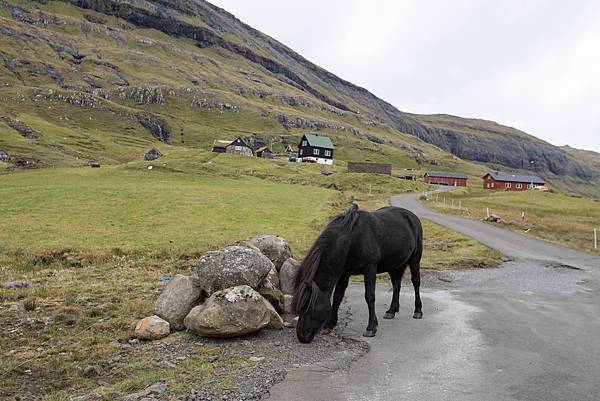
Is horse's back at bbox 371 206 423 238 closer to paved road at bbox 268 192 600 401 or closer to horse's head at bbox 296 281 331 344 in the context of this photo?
paved road at bbox 268 192 600 401

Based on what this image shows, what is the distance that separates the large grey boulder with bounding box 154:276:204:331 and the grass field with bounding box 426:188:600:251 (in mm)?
32615

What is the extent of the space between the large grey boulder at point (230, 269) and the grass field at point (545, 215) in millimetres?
30992

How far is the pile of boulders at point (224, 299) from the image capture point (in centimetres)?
1103

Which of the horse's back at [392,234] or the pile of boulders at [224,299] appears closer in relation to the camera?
the pile of boulders at [224,299]

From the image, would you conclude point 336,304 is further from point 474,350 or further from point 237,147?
point 237,147

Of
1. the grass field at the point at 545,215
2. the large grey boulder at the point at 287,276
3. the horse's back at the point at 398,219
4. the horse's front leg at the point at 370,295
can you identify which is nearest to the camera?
the horse's front leg at the point at 370,295

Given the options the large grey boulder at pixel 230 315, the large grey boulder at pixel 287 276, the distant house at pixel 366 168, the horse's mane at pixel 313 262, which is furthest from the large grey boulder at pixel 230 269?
the distant house at pixel 366 168

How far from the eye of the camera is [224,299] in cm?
1127

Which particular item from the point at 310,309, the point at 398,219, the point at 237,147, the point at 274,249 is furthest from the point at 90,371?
the point at 237,147

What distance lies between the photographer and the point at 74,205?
4378cm

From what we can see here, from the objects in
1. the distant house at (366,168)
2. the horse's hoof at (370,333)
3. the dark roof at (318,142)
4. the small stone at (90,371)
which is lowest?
the small stone at (90,371)

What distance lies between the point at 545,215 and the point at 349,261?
65.8 metres

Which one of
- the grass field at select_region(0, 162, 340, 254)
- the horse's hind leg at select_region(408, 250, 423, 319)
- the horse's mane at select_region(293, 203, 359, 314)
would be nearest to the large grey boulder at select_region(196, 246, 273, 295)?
the horse's mane at select_region(293, 203, 359, 314)

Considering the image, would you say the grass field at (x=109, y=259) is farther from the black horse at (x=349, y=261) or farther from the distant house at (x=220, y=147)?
the distant house at (x=220, y=147)
